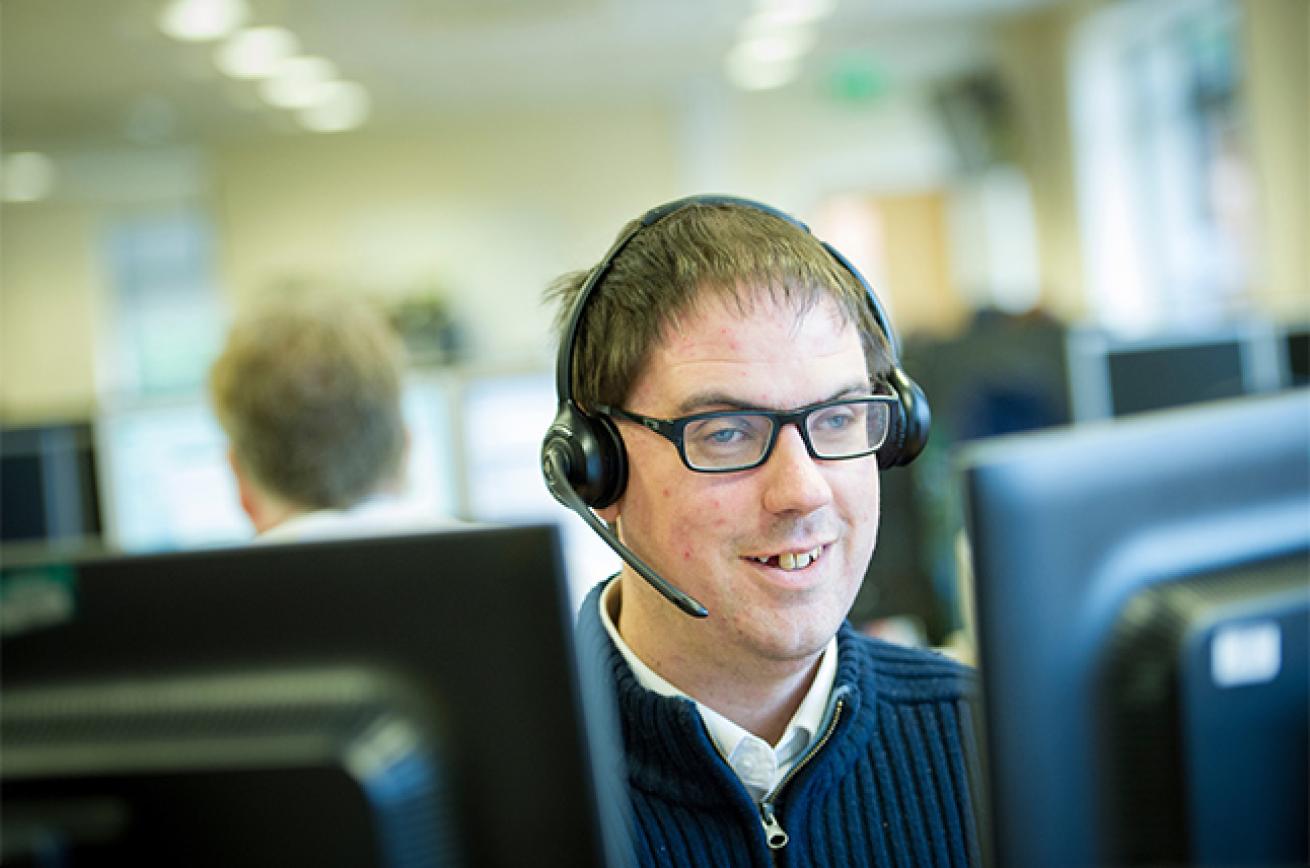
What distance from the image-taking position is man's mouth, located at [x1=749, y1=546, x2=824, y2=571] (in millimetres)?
880

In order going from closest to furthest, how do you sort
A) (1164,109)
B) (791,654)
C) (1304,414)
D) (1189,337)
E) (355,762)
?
(355,762) < (1304,414) < (791,654) < (1189,337) < (1164,109)

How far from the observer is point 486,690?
583 millimetres

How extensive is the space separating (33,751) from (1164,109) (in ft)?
22.6

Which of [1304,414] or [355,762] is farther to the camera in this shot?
[1304,414]

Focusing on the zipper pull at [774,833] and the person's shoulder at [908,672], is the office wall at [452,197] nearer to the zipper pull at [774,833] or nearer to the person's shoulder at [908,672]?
the person's shoulder at [908,672]

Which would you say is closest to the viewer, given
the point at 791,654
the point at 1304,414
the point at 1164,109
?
the point at 1304,414

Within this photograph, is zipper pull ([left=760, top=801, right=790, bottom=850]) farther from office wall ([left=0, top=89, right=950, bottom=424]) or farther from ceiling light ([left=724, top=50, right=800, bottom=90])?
office wall ([left=0, top=89, right=950, bottom=424])

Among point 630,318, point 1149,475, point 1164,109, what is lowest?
point 1149,475

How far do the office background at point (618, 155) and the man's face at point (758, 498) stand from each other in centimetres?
316

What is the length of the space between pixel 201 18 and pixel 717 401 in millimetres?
5009

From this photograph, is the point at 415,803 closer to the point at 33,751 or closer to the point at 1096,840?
the point at 33,751

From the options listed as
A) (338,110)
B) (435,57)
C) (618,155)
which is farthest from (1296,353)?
(338,110)

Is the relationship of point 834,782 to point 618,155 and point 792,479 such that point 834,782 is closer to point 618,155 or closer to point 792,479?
point 792,479

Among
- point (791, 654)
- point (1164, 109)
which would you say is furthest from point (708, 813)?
point (1164, 109)
